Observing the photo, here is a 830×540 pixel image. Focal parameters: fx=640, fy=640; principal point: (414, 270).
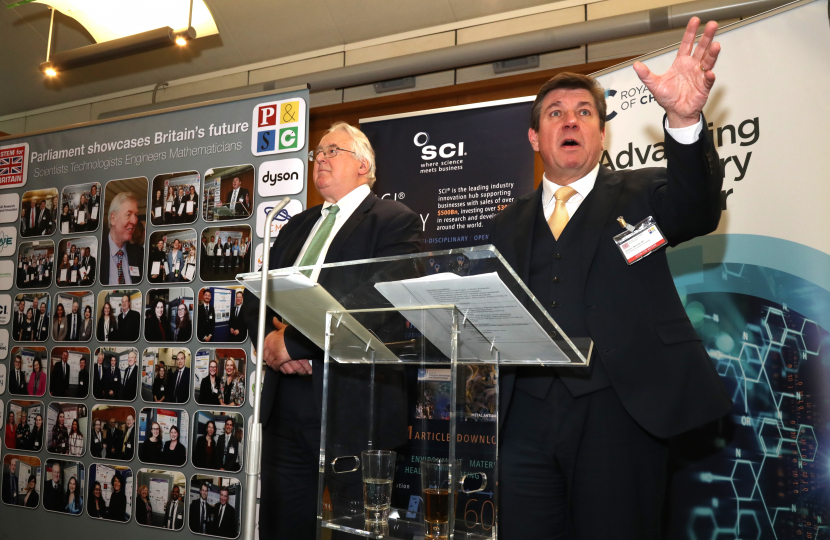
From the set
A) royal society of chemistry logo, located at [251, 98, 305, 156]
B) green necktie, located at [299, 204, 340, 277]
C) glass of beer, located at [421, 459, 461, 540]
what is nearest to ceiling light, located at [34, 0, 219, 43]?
royal society of chemistry logo, located at [251, 98, 305, 156]

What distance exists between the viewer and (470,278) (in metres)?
1.18

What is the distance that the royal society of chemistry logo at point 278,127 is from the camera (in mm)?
3213

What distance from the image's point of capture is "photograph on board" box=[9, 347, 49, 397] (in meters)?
3.74

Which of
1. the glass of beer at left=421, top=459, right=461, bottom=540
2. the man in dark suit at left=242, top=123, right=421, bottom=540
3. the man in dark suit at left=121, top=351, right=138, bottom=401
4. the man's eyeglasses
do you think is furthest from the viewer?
the man in dark suit at left=121, top=351, right=138, bottom=401

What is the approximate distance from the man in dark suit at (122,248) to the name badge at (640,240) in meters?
2.76

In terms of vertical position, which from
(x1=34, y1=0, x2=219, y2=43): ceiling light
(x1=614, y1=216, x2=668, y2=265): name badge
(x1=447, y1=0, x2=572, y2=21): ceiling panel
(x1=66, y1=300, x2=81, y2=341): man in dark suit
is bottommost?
(x1=66, y1=300, x2=81, y2=341): man in dark suit

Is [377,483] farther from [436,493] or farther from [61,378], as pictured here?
[61,378]

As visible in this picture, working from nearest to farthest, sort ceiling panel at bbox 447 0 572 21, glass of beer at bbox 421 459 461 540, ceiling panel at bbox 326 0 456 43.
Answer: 1. glass of beer at bbox 421 459 461 540
2. ceiling panel at bbox 447 0 572 21
3. ceiling panel at bbox 326 0 456 43

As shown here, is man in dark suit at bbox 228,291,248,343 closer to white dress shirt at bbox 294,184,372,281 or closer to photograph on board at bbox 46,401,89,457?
white dress shirt at bbox 294,184,372,281

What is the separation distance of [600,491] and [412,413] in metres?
0.58

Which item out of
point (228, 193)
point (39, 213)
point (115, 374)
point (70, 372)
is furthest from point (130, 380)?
point (39, 213)

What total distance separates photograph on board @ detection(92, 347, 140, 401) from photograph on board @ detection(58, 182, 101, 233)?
603 millimetres

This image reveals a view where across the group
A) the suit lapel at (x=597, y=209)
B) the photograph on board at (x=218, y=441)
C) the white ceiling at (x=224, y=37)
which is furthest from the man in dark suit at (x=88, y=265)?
the suit lapel at (x=597, y=209)

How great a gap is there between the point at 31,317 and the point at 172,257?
1097mm
